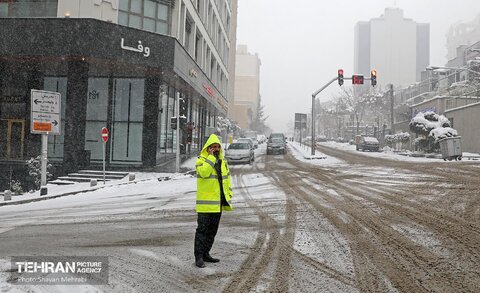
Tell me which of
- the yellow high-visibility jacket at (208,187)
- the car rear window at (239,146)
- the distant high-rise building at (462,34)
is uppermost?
the distant high-rise building at (462,34)

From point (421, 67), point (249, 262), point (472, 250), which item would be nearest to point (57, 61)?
point (249, 262)

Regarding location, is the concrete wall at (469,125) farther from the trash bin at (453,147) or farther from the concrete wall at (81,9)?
the concrete wall at (81,9)

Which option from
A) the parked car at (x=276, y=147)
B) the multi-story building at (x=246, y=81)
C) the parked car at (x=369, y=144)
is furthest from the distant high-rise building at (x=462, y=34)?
the parked car at (x=276, y=147)

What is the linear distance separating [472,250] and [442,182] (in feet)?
29.7

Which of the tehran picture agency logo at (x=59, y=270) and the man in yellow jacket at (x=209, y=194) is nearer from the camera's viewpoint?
the tehran picture agency logo at (x=59, y=270)

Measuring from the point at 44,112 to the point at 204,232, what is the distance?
11059 millimetres

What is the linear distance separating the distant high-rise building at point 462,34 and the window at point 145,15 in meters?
134

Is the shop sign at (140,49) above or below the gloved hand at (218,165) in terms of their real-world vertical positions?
above

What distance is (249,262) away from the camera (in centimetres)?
495

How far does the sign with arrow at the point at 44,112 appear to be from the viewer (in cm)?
1304

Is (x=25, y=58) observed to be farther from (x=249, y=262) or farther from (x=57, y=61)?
(x=249, y=262)

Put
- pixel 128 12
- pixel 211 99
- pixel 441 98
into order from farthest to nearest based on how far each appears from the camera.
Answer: pixel 441 98
pixel 211 99
pixel 128 12

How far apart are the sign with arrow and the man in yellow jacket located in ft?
34.8

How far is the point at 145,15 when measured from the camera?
20609 mm
